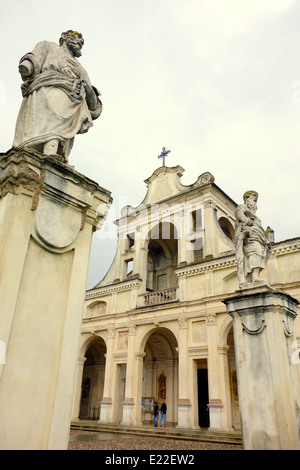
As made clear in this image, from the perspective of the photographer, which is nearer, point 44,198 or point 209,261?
point 44,198

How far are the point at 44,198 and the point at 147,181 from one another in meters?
23.2

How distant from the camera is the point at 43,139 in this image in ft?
11.6

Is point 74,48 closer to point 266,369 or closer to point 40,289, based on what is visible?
point 40,289

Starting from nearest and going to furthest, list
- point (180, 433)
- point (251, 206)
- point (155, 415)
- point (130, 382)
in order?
point (251, 206) < point (180, 433) < point (130, 382) < point (155, 415)

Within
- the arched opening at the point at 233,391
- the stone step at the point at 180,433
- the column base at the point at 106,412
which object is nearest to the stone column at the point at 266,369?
the stone step at the point at 180,433

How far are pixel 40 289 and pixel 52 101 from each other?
2106mm

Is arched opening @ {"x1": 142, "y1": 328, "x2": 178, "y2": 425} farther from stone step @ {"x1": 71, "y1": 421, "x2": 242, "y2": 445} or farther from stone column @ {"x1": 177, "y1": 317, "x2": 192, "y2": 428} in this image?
stone step @ {"x1": 71, "y1": 421, "x2": 242, "y2": 445}

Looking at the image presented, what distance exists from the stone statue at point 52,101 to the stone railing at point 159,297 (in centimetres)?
1720

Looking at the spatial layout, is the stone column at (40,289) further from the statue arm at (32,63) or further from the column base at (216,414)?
the column base at (216,414)

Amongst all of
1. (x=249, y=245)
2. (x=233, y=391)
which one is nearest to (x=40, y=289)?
(x=249, y=245)

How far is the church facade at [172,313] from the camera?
16.8m

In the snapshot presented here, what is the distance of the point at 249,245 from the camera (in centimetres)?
761
